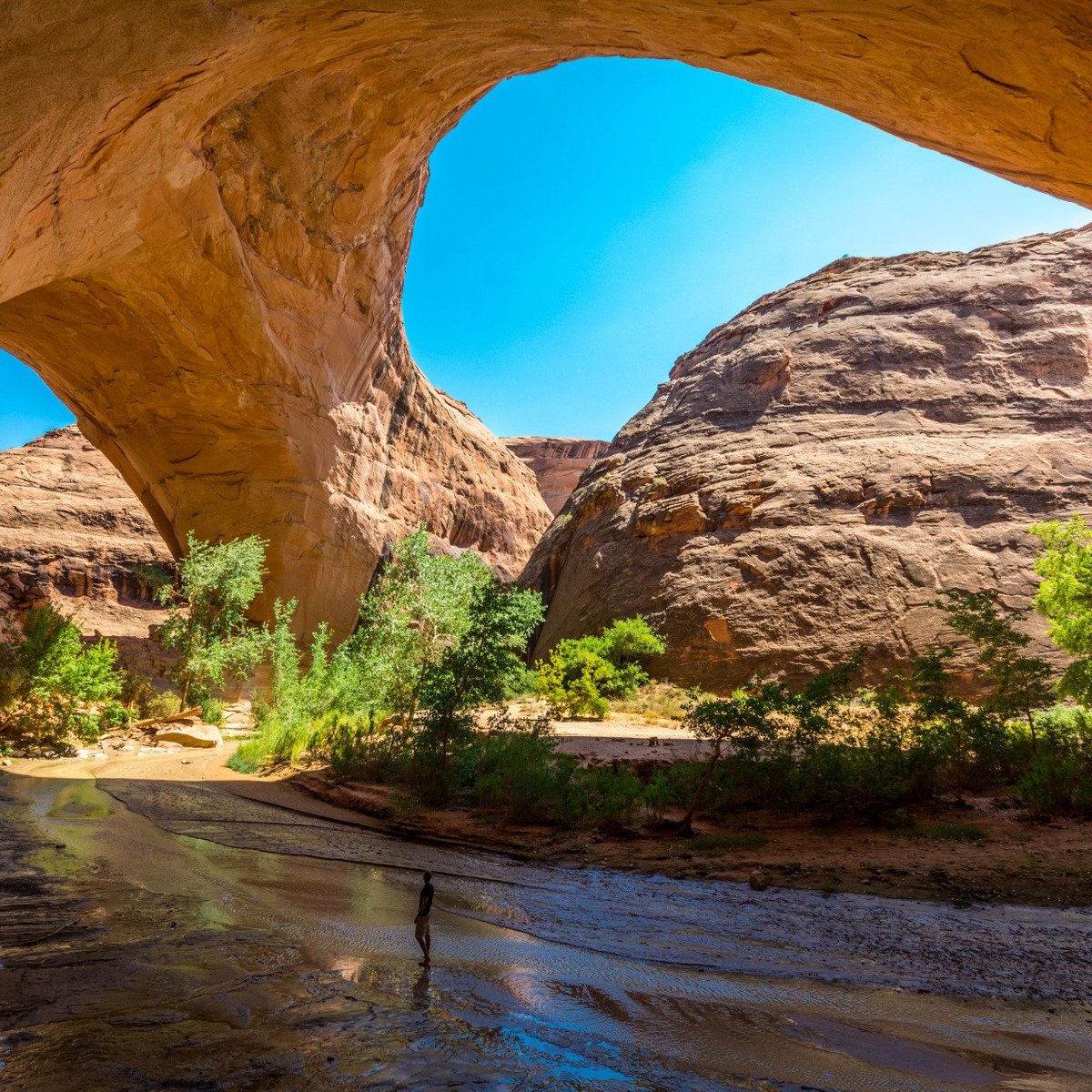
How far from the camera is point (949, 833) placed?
6992 millimetres

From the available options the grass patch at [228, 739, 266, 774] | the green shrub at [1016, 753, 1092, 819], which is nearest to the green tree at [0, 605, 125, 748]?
the grass patch at [228, 739, 266, 774]

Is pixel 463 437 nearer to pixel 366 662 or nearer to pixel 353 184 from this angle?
pixel 353 184

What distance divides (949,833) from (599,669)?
1121 centimetres

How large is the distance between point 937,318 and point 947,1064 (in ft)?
93.3

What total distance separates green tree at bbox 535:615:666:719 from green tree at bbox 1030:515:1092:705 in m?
9.04

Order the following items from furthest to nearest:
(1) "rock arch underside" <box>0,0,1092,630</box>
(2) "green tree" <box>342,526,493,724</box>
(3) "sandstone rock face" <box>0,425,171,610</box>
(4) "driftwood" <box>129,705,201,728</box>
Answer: (3) "sandstone rock face" <box>0,425,171,610</box> → (4) "driftwood" <box>129,705,201,728</box> → (2) "green tree" <box>342,526,493,724</box> → (1) "rock arch underside" <box>0,0,1092,630</box>

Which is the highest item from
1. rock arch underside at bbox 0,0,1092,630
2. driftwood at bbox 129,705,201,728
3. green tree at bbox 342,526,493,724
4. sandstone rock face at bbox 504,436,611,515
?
sandstone rock face at bbox 504,436,611,515

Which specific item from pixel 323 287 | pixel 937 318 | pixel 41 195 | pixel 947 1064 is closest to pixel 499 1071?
pixel 947 1064

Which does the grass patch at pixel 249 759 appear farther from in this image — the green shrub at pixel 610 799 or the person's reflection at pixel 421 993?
the person's reflection at pixel 421 993

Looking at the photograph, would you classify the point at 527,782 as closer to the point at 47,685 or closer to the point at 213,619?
the point at 47,685

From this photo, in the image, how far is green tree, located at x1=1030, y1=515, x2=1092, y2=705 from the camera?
10.4 m

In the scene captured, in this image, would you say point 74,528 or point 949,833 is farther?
point 74,528

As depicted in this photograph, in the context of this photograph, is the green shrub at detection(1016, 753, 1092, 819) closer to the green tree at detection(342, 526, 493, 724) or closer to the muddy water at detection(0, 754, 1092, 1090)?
the muddy water at detection(0, 754, 1092, 1090)

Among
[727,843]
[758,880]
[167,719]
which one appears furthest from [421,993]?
[167,719]
